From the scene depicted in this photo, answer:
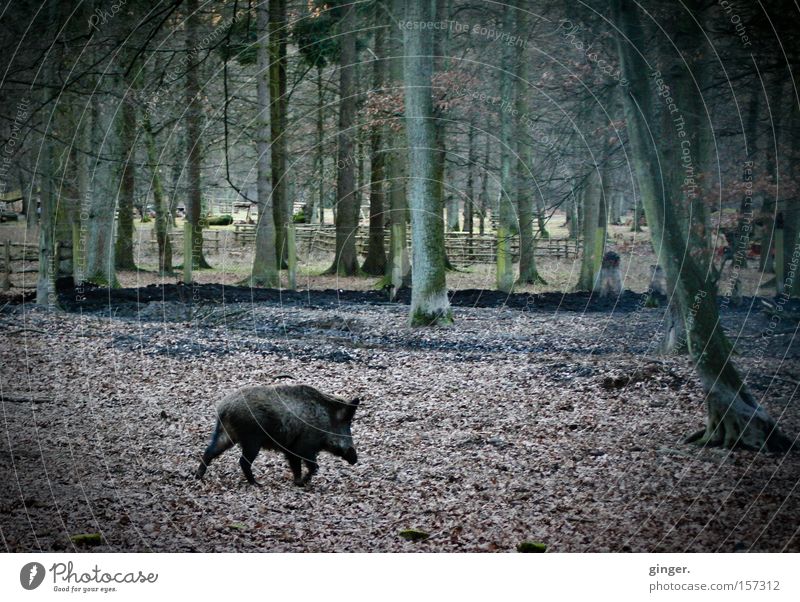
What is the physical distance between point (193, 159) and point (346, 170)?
12.3 ft

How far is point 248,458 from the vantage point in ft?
19.8

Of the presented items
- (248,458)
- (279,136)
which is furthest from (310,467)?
(279,136)

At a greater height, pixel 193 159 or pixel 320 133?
pixel 320 133

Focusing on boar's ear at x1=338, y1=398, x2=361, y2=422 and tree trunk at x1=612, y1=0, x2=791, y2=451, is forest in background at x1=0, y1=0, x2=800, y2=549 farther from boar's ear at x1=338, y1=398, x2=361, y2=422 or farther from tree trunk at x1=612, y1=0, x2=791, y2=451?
boar's ear at x1=338, y1=398, x2=361, y2=422

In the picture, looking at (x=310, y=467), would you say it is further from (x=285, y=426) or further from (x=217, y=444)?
(x=217, y=444)

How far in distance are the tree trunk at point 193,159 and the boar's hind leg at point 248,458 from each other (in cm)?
727

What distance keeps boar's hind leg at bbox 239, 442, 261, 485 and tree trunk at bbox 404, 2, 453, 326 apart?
5935mm

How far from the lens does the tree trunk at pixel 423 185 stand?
450 inches

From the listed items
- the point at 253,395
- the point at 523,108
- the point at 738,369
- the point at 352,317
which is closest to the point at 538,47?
the point at 523,108

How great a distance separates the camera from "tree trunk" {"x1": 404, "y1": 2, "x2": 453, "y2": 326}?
37.5 feet

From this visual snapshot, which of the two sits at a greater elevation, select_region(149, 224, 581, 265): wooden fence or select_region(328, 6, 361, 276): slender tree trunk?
select_region(328, 6, 361, 276): slender tree trunk

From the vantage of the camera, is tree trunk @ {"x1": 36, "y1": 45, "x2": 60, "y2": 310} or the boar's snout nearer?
the boar's snout

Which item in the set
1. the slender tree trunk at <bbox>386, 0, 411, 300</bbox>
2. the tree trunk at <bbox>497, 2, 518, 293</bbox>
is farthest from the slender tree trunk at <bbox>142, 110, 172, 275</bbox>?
→ the tree trunk at <bbox>497, 2, 518, 293</bbox>

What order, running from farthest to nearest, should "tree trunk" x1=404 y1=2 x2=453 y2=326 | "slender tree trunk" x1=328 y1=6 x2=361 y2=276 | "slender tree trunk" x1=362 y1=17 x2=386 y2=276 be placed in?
Answer: 1. "slender tree trunk" x1=362 y1=17 x2=386 y2=276
2. "slender tree trunk" x1=328 y1=6 x2=361 y2=276
3. "tree trunk" x1=404 y1=2 x2=453 y2=326
